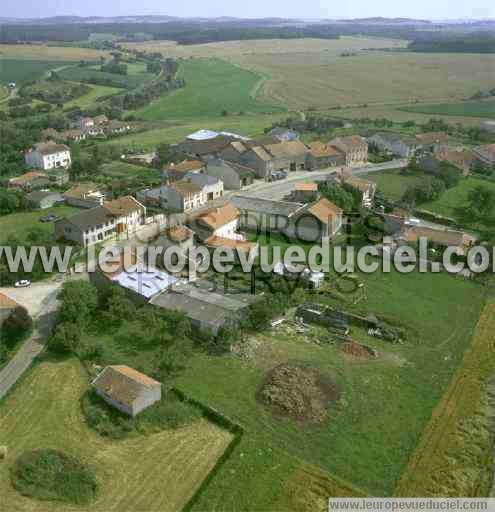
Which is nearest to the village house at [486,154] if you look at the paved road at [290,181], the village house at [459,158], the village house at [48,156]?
the village house at [459,158]

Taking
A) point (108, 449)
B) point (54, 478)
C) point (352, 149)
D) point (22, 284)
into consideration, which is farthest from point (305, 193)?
point (54, 478)

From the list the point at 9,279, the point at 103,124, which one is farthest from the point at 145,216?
the point at 103,124

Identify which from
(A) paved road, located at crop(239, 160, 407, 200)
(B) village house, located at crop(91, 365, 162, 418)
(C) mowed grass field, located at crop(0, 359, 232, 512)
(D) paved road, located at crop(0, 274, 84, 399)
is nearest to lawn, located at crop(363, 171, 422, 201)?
(A) paved road, located at crop(239, 160, 407, 200)

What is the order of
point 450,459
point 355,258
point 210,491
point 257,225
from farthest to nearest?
1. point 257,225
2. point 355,258
3. point 450,459
4. point 210,491

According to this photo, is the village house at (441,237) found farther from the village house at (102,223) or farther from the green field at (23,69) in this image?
the green field at (23,69)

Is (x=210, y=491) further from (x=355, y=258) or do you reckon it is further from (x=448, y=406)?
(x=355, y=258)
